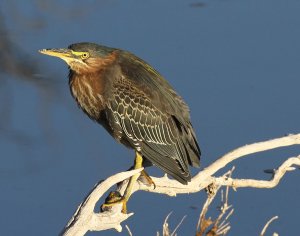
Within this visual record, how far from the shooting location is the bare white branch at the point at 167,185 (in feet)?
14.4

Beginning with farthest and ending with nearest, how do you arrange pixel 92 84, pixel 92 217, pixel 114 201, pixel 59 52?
pixel 92 84 → pixel 59 52 → pixel 114 201 → pixel 92 217

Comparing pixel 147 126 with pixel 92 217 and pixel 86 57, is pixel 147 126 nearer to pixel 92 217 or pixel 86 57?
pixel 86 57

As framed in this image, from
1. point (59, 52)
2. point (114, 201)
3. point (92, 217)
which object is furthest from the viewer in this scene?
point (59, 52)

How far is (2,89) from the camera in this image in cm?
755

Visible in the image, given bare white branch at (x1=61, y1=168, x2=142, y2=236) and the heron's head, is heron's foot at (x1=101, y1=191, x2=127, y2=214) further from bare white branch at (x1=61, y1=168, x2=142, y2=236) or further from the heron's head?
the heron's head

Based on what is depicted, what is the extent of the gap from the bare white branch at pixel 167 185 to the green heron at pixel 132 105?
18 cm

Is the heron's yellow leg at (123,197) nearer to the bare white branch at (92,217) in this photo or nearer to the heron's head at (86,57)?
the bare white branch at (92,217)

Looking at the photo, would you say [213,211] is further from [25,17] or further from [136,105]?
[25,17]

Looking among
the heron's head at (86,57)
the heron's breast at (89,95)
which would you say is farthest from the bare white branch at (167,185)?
the heron's head at (86,57)

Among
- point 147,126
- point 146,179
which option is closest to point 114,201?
point 146,179

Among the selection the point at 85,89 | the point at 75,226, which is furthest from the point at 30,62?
the point at 75,226

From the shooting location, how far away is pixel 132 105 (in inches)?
210

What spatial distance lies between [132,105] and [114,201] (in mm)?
520

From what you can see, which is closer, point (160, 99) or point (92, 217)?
point (92, 217)
